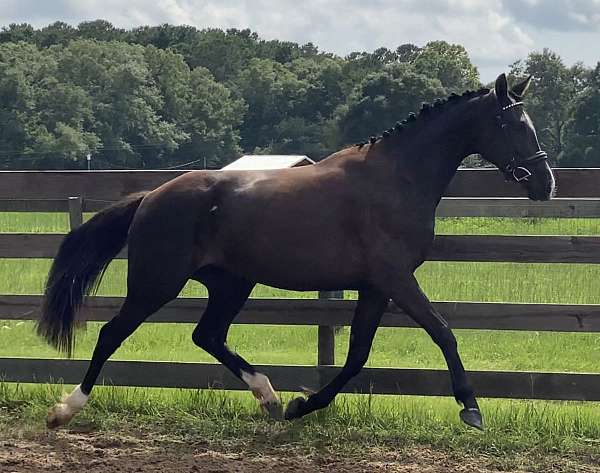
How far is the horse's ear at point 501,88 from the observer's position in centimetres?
545

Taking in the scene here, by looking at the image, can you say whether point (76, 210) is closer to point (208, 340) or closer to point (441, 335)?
point (208, 340)

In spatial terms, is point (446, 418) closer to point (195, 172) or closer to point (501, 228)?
point (195, 172)

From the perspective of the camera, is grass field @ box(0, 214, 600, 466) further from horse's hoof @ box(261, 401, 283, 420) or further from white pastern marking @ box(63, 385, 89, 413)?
white pastern marking @ box(63, 385, 89, 413)

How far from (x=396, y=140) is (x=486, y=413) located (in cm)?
179

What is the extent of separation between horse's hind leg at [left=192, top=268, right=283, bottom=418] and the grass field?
1.11 feet

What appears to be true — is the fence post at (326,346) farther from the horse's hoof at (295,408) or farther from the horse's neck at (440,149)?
the horse's neck at (440,149)

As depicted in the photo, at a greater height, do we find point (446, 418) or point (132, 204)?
point (132, 204)

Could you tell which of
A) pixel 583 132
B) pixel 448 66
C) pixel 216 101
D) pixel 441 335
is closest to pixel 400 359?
pixel 441 335

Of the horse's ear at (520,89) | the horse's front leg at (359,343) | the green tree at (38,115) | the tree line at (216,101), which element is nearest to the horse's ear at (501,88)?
the horse's ear at (520,89)

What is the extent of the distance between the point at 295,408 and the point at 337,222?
1.19 metres

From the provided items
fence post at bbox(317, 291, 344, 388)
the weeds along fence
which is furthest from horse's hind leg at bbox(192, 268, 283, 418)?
fence post at bbox(317, 291, 344, 388)

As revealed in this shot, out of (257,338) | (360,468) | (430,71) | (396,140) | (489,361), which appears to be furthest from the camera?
(430,71)

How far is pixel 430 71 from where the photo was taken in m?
70.8

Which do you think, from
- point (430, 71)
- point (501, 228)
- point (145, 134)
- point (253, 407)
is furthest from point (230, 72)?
point (253, 407)
